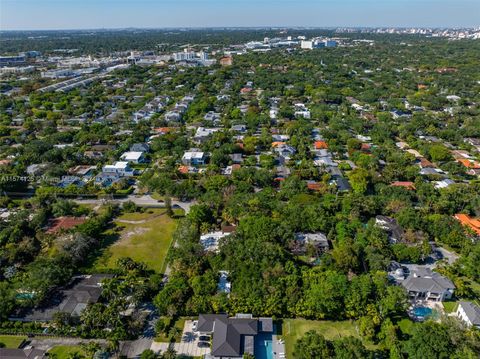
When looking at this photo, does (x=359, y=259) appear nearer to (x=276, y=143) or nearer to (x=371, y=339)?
(x=371, y=339)

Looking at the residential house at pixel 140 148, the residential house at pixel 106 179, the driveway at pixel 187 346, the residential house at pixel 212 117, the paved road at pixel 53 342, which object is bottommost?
the driveway at pixel 187 346

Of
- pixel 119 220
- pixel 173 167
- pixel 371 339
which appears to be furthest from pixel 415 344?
pixel 173 167

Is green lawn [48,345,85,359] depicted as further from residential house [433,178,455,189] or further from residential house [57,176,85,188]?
residential house [433,178,455,189]

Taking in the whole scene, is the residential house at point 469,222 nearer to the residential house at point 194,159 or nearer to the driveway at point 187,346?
the driveway at point 187,346

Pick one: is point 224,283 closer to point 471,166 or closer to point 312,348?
point 312,348

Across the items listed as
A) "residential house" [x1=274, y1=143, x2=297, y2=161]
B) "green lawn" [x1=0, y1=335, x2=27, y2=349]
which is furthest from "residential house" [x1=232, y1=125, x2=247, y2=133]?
"green lawn" [x1=0, y1=335, x2=27, y2=349]

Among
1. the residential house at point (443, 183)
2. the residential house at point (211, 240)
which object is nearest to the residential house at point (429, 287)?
the residential house at point (211, 240)
